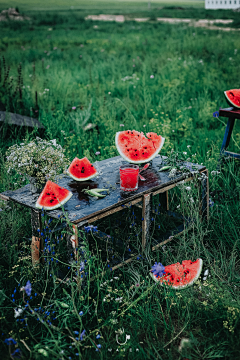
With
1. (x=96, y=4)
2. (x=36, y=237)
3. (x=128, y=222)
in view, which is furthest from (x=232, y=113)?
(x=96, y=4)

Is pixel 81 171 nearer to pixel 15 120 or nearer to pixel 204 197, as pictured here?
pixel 204 197

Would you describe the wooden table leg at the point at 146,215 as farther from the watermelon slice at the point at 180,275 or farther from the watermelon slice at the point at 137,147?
the watermelon slice at the point at 137,147

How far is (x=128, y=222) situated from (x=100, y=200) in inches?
32.3

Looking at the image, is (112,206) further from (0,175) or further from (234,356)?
(0,175)

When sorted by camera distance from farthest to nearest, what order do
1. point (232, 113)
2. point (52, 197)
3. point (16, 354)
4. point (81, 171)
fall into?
1. point (232, 113)
2. point (81, 171)
3. point (52, 197)
4. point (16, 354)

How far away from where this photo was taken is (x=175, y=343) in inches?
87.5

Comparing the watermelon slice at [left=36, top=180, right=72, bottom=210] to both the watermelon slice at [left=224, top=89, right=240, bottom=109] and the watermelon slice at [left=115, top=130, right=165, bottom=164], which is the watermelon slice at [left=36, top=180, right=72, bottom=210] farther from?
the watermelon slice at [left=224, top=89, right=240, bottom=109]

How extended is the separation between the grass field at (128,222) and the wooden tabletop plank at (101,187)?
0.24 m

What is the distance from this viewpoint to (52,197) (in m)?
2.53

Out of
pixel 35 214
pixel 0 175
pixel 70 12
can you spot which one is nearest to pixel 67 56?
pixel 0 175

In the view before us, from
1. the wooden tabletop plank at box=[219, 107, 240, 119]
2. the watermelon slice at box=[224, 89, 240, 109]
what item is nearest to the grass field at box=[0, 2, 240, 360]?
the wooden tabletop plank at box=[219, 107, 240, 119]

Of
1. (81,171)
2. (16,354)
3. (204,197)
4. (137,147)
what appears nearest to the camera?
(16,354)

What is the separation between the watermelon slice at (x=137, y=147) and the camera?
3197 millimetres

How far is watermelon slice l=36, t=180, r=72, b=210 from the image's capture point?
8.17 feet
